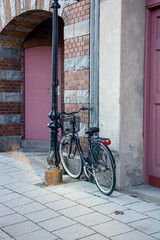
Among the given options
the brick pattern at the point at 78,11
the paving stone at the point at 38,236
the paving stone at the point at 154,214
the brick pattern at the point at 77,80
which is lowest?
the paving stone at the point at 38,236

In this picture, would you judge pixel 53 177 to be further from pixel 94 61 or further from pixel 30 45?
pixel 30 45

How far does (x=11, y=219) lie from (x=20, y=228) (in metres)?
0.32

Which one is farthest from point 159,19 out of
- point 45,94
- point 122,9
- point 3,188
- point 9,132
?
point 9,132

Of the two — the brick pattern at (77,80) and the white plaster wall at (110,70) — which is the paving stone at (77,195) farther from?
the brick pattern at (77,80)

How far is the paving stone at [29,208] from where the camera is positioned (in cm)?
428

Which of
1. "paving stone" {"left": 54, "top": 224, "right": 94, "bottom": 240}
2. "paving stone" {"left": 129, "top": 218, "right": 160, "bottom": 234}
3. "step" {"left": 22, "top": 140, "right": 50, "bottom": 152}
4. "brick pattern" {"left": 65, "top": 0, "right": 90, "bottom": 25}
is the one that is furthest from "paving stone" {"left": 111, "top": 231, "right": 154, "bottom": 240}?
"step" {"left": 22, "top": 140, "right": 50, "bottom": 152}

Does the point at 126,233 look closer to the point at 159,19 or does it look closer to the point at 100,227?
the point at 100,227

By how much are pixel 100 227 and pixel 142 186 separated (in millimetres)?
1868

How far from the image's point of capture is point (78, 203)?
4516 millimetres

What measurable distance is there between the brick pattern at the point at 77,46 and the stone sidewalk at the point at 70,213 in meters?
2.13

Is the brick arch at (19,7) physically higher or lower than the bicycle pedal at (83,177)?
higher

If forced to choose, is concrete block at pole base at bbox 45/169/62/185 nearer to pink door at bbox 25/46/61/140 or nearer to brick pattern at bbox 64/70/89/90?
brick pattern at bbox 64/70/89/90

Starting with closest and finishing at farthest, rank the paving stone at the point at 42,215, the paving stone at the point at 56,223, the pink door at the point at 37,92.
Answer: the paving stone at the point at 56,223 → the paving stone at the point at 42,215 → the pink door at the point at 37,92

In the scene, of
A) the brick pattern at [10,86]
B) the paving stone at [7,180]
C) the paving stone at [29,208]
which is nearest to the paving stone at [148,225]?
the paving stone at [29,208]
